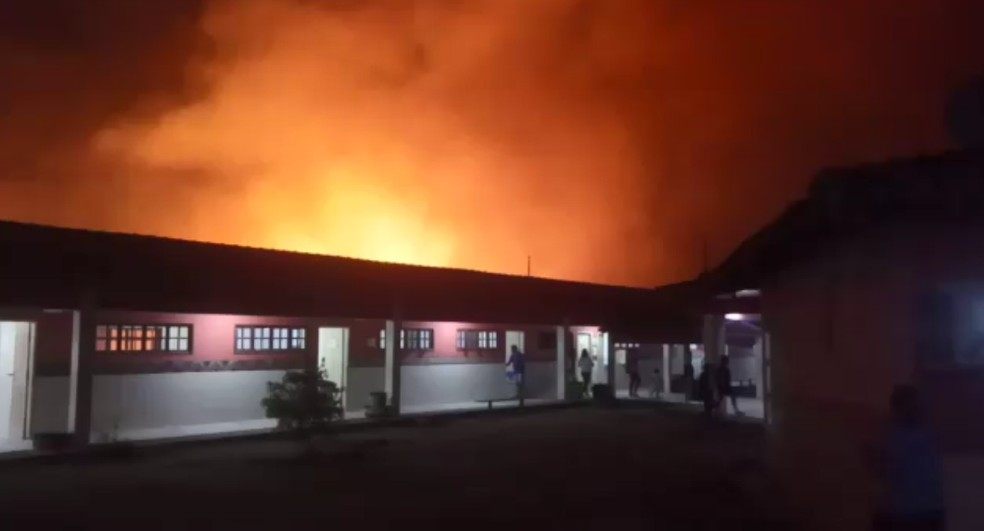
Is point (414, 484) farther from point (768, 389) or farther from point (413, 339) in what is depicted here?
point (413, 339)

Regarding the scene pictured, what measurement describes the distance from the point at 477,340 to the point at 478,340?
69 millimetres

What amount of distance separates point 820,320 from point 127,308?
12.9 metres

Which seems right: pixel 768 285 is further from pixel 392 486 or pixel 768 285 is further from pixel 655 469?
pixel 392 486

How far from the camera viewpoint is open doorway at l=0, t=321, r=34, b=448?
16.6m

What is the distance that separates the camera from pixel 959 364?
7.04 meters

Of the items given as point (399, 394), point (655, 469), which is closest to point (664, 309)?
point (399, 394)

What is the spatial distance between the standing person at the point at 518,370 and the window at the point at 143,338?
1077 centimetres

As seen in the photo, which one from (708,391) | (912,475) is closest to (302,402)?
(708,391)

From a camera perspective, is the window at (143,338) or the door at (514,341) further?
the door at (514,341)

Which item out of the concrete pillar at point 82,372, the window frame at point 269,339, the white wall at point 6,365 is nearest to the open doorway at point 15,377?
the white wall at point 6,365

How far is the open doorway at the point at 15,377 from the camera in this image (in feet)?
54.5

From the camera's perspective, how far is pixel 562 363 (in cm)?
2955

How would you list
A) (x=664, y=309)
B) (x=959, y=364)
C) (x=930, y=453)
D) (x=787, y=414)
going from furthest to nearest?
1. (x=664, y=309)
2. (x=787, y=414)
3. (x=959, y=364)
4. (x=930, y=453)

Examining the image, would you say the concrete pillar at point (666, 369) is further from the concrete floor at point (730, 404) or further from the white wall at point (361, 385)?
the white wall at point (361, 385)
